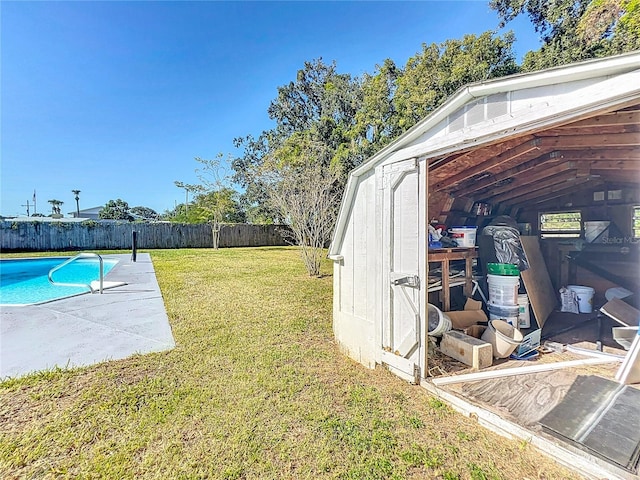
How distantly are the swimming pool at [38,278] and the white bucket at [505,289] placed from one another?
7.37m

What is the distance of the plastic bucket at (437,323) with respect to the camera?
338 cm

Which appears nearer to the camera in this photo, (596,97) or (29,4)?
(596,97)

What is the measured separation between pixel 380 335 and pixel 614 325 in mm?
3149

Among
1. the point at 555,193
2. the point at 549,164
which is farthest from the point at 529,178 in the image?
the point at 555,193

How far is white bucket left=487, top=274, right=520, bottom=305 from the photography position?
3.56 metres

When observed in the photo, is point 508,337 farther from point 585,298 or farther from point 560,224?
point 560,224

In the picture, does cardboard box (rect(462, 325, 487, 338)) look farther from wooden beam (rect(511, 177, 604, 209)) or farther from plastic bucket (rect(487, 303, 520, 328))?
wooden beam (rect(511, 177, 604, 209))

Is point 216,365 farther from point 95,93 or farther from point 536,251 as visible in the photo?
point 95,93

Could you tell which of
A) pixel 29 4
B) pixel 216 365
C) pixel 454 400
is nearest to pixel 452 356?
pixel 454 400

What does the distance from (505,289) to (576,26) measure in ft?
45.1

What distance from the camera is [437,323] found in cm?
341

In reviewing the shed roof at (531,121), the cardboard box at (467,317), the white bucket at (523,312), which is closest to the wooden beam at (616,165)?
the shed roof at (531,121)

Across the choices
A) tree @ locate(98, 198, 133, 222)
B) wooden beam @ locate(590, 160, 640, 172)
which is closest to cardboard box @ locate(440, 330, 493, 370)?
wooden beam @ locate(590, 160, 640, 172)

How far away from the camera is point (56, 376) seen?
2814 mm
